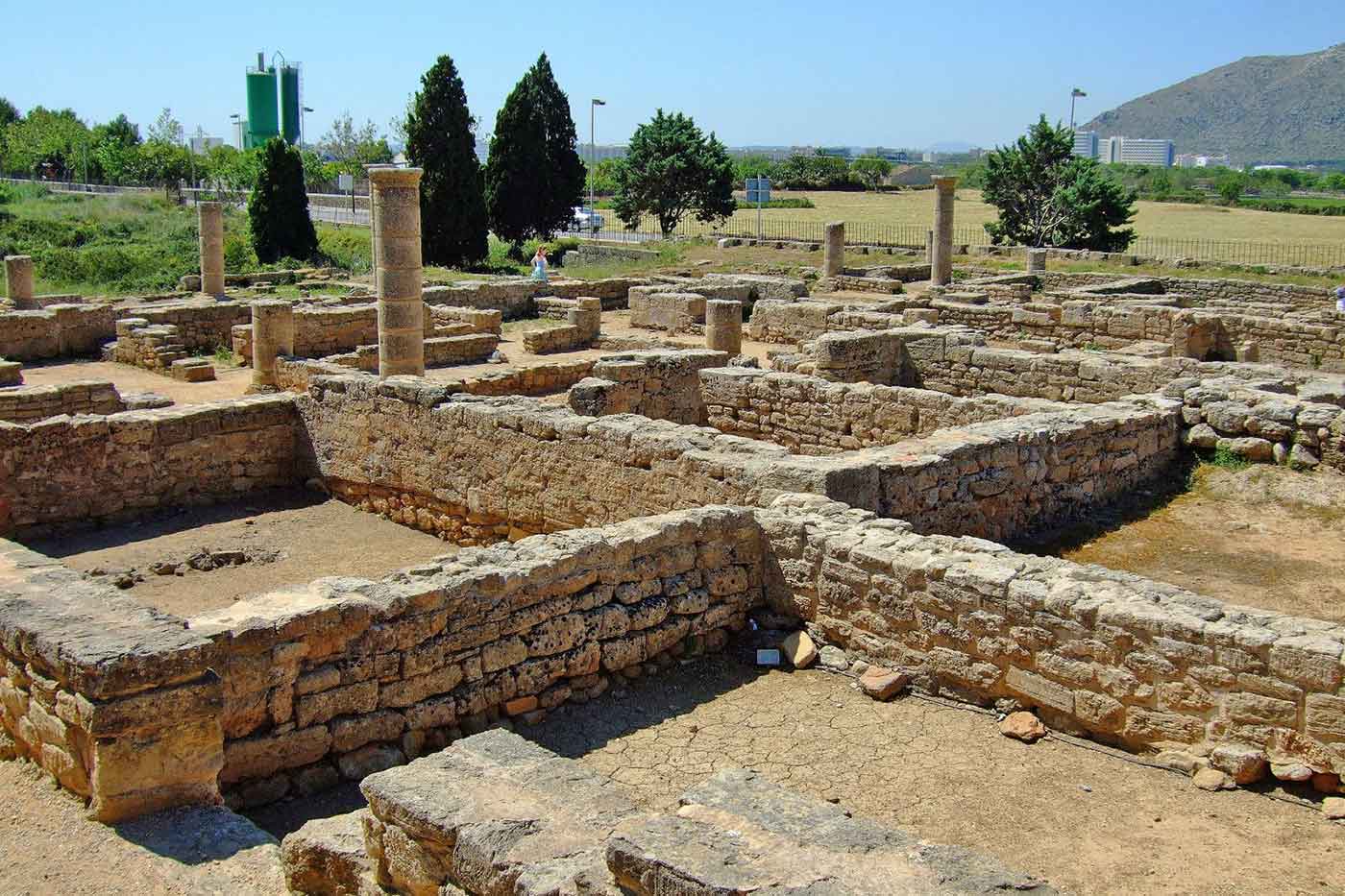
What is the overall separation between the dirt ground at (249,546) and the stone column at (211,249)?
56.6ft

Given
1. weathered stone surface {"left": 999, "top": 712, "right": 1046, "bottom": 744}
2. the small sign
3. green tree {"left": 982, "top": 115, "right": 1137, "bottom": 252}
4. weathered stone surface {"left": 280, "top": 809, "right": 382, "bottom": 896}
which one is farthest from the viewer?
the small sign

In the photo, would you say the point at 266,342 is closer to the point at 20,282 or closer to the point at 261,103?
the point at 20,282

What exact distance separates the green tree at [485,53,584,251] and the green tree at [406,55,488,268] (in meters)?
3.52

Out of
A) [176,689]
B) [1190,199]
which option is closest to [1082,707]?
[176,689]

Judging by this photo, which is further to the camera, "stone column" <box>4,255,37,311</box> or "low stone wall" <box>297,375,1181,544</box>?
"stone column" <box>4,255,37,311</box>

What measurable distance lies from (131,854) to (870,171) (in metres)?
91.2

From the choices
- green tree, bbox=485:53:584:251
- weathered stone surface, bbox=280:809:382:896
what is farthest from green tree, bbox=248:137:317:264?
weathered stone surface, bbox=280:809:382:896

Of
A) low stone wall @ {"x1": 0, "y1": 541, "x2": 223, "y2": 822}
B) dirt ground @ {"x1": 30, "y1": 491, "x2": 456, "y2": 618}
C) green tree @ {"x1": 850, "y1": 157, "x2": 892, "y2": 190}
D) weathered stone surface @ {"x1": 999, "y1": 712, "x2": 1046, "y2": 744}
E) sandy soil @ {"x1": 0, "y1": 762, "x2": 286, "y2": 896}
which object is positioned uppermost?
green tree @ {"x1": 850, "y1": 157, "x2": 892, "y2": 190}

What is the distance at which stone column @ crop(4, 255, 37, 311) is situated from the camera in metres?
26.1

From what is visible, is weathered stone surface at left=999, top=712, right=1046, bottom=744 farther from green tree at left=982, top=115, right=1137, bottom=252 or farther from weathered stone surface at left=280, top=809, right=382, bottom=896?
green tree at left=982, top=115, right=1137, bottom=252

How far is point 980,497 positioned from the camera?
10258 millimetres

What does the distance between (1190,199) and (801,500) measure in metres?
81.0

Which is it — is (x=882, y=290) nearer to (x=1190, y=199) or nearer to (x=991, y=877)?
(x=991, y=877)

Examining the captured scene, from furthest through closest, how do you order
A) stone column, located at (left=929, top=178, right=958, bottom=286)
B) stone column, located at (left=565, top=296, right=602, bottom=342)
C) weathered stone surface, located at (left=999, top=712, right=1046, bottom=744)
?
stone column, located at (left=929, top=178, right=958, bottom=286) → stone column, located at (left=565, top=296, right=602, bottom=342) → weathered stone surface, located at (left=999, top=712, right=1046, bottom=744)
